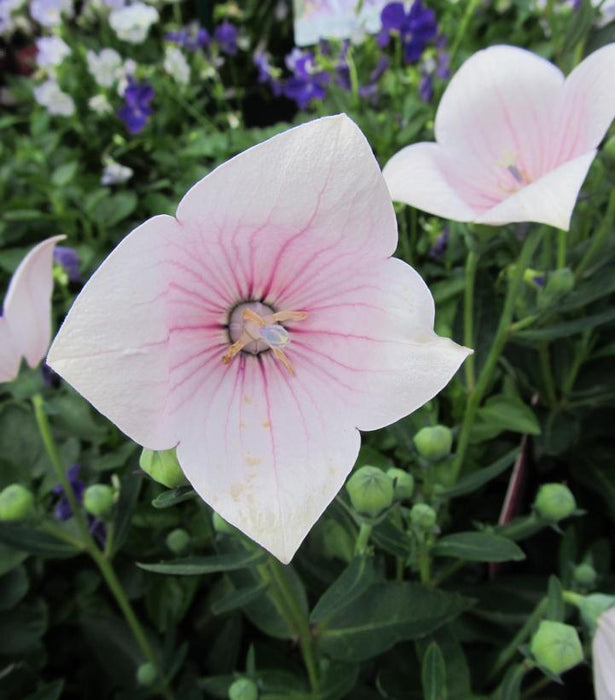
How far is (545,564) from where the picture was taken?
1.22 m

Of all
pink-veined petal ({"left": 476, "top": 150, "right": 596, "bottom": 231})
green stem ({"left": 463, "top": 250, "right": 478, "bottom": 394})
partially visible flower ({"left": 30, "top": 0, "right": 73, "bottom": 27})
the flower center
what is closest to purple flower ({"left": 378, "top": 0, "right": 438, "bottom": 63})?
green stem ({"left": 463, "top": 250, "right": 478, "bottom": 394})

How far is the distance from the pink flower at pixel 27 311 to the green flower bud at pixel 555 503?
653mm

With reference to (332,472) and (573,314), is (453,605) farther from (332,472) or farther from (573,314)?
(573,314)

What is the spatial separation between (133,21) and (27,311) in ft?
5.58

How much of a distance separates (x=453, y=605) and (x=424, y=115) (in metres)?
1.03

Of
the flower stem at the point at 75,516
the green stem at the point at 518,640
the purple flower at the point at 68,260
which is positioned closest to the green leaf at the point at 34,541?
the flower stem at the point at 75,516

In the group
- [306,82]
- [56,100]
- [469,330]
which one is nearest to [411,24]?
[306,82]

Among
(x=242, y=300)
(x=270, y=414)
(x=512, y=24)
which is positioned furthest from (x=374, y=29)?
(x=270, y=414)

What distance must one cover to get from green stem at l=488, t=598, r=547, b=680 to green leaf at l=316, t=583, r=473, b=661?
0.08 metres

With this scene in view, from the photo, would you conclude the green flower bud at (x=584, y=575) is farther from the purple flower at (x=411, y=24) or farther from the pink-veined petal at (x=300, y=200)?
the purple flower at (x=411, y=24)

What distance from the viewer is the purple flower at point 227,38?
7.11 feet

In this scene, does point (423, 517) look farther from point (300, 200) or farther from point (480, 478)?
point (300, 200)

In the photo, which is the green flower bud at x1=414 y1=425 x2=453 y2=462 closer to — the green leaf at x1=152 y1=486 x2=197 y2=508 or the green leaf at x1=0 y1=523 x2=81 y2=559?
the green leaf at x1=152 y1=486 x2=197 y2=508

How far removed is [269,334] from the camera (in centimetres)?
71
